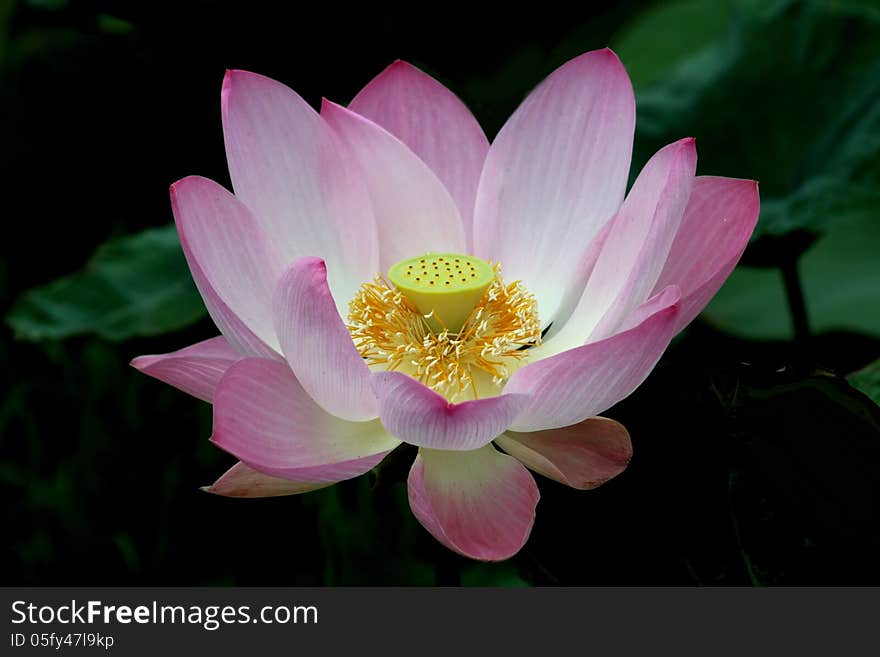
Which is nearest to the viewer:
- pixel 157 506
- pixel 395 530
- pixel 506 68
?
pixel 395 530

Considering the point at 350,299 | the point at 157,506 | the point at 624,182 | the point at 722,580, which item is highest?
the point at 624,182

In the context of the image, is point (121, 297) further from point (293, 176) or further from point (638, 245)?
point (638, 245)

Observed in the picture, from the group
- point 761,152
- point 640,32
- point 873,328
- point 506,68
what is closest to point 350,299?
point 761,152

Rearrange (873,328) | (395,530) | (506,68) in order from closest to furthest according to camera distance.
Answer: (395,530), (873,328), (506,68)

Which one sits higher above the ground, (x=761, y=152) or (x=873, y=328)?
(x=761, y=152)

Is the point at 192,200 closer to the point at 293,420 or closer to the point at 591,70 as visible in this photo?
the point at 293,420

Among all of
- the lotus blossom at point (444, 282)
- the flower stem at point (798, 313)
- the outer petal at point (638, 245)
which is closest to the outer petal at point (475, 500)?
the lotus blossom at point (444, 282)

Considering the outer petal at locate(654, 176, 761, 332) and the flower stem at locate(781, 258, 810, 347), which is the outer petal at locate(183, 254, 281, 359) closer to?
the outer petal at locate(654, 176, 761, 332)
